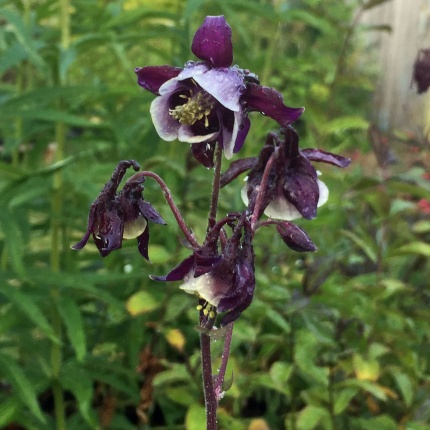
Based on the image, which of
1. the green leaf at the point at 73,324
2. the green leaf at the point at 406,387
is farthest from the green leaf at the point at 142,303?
the green leaf at the point at 406,387

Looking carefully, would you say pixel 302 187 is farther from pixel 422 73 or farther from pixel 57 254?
pixel 57 254

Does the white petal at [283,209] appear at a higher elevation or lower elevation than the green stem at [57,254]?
higher

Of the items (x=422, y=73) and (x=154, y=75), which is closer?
(x=154, y=75)

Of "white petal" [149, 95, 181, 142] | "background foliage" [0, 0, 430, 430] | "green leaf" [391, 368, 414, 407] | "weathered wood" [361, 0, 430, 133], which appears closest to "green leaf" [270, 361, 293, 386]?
"background foliage" [0, 0, 430, 430]

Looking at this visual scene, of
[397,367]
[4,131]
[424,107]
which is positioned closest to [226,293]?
[397,367]

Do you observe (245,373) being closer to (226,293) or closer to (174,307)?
(174,307)

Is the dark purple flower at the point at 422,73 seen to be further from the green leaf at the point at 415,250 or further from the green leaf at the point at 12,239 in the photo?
the green leaf at the point at 12,239

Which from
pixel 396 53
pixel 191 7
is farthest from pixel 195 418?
pixel 396 53
